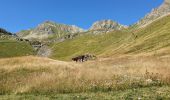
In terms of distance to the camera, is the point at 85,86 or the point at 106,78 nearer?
the point at 85,86

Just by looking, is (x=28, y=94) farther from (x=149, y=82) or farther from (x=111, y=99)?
(x=149, y=82)

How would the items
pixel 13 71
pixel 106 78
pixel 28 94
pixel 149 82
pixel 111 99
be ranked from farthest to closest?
pixel 13 71 → pixel 106 78 → pixel 149 82 → pixel 28 94 → pixel 111 99

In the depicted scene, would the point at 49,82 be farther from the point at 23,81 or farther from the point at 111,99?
the point at 111,99

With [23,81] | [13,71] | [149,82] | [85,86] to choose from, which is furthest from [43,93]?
[13,71]

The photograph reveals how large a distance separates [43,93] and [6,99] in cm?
313

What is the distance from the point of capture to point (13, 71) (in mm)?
32125

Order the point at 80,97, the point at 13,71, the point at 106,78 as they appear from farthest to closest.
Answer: the point at 13,71
the point at 106,78
the point at 80,97

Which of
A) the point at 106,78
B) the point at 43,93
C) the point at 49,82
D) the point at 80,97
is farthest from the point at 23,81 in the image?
the point at 80,97

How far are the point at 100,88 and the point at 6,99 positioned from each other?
613 centimetres

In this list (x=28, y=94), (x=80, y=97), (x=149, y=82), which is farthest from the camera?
(x=149, y=82)

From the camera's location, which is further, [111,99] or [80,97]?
[80,97]

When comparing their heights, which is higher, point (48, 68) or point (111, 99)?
point (48, 68)

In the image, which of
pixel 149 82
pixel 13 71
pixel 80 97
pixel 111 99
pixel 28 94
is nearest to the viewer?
pixel 111 99

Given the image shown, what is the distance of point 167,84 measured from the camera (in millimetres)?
22281
